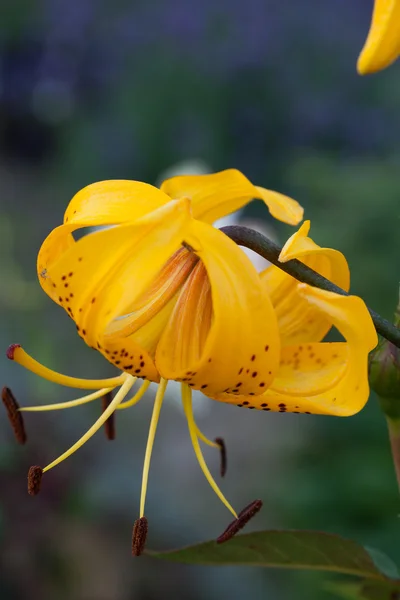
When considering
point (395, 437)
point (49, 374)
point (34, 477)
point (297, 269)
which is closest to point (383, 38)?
point (297, 269)

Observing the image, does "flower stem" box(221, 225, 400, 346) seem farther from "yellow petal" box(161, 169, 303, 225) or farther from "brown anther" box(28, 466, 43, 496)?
"brown anther" box(28, 466, 43, 496)

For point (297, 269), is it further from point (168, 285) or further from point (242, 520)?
point (242, 520)

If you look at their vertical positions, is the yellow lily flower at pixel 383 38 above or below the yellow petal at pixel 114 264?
above

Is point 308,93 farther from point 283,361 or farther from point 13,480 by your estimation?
point 283,361

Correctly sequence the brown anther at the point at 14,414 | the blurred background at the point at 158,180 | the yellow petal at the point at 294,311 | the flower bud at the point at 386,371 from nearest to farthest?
the flower bud at the point at 386,371 → the yellow petal at the point at 294,311 → the brown anther at the point at 14,414 → the blurred background at the point at 158,180

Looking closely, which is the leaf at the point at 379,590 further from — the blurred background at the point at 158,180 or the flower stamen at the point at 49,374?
the blurred background at the point at 158,180

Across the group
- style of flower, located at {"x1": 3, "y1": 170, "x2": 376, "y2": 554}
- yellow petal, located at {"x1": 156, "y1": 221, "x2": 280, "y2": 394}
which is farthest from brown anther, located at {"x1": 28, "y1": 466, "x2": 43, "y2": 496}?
yellow petal, located at {"x1": 156, "y1": 221, "x2": 280, "y2": 394}

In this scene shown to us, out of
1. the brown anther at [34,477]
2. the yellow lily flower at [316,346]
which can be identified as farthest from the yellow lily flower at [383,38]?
the brown anther at [34,477]
